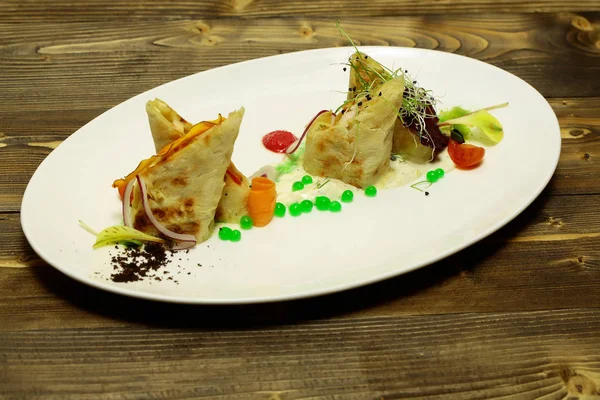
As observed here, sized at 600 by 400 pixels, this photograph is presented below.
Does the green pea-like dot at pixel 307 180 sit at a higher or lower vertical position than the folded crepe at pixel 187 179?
lower

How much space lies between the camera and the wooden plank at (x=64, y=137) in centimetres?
396

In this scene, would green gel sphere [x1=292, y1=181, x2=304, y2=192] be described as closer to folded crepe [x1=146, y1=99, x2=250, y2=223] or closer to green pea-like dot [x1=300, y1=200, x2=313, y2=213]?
green pea-like dot [x1=300, y1=200, x2=313, y2=213]

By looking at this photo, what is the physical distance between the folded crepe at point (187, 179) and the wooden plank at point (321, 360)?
19.8 inches

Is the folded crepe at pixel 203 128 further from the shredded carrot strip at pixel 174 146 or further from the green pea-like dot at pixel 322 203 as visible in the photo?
the green pea-like dot at pixel 322 203

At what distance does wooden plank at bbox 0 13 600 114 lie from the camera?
4.96 m

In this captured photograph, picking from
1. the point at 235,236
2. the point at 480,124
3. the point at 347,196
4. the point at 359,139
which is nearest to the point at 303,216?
the point at 347,196

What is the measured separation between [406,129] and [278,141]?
0.75 m

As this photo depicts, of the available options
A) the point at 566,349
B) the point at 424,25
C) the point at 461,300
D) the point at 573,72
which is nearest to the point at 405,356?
the point at 461,300

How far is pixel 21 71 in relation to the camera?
5086mm

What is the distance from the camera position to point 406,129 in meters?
3.91

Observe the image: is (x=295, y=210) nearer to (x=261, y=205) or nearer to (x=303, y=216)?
(x=303, y=216)

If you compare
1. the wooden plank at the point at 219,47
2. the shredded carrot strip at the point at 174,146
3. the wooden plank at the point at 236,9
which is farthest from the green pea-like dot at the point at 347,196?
the wooden plank at the point at 236,9

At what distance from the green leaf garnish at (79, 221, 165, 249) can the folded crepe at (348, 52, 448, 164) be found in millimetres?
1495

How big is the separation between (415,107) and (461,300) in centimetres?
127
